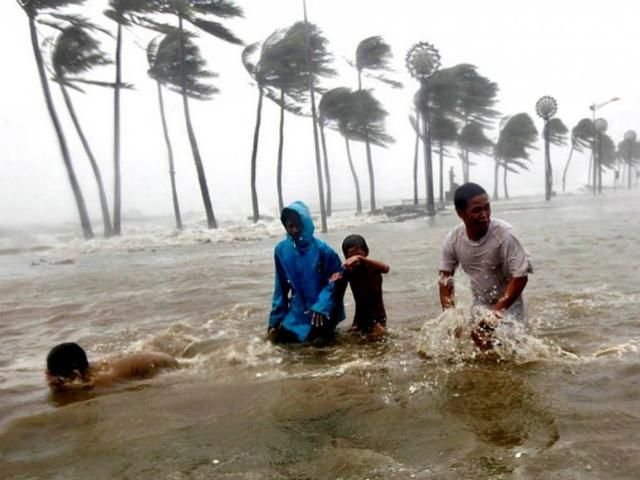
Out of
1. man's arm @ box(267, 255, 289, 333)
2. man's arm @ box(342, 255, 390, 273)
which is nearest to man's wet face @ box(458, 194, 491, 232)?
man's arm @ box(342, 255, 390, 273)

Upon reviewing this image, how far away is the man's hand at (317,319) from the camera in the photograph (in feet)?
15.5

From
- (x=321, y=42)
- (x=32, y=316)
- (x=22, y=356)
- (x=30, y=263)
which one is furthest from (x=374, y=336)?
(x=321, y=42)

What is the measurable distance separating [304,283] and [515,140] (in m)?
57.3

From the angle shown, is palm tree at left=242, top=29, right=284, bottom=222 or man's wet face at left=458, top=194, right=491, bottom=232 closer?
man's wet face at left=458, top=194, right=491, bottom=232

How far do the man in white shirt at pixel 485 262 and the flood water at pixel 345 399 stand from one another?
228 millimetres

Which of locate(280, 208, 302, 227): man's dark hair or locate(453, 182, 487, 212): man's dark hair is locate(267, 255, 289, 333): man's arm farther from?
locate(453, 182, 487, 212): man's dark hair

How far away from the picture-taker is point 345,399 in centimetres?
332

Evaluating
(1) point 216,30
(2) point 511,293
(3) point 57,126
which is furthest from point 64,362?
(1) point 216,30

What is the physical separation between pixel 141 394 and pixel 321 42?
29.3m

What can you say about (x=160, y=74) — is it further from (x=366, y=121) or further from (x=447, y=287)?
(x=447, y=287)

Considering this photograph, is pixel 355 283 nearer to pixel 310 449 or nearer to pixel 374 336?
pixel 374 336

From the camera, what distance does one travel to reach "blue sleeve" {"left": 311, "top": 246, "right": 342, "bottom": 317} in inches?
187

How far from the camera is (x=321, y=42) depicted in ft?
99.9

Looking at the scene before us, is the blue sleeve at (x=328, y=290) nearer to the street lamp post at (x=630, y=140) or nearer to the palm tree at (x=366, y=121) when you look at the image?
the palm tree at (x=366, y=121)
